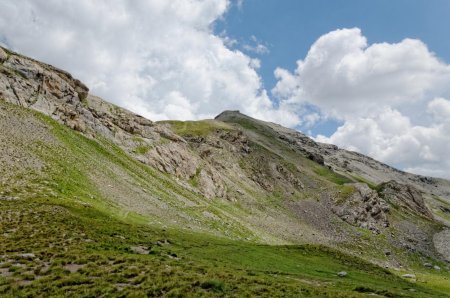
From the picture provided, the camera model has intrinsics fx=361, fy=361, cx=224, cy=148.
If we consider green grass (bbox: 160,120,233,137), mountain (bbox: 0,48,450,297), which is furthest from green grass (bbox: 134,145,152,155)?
green grass (bbox: 160,120,233,137)

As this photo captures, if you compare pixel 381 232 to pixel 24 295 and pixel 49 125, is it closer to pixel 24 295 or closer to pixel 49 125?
pixel 49 125

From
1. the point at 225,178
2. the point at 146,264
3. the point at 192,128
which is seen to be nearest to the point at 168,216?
the point at 146,264

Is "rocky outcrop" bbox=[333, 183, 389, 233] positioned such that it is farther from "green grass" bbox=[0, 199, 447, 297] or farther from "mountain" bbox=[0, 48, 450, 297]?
"green grass" bbox=[0, 199, 447, 297]

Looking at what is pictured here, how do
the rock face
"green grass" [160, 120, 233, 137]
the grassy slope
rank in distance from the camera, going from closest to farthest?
the grassy slope < the rock face < "green grass" [160, 120, 233, 137]

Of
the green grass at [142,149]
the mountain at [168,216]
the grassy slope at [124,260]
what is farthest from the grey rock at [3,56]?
the grassy slope at [124,260]

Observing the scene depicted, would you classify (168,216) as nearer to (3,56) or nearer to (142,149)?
(142,149)

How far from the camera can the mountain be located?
26.2 m

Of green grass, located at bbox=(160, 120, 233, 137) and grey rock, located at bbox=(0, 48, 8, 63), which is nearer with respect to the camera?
grey rock, located at bbox=(0, 48, 8, 63)

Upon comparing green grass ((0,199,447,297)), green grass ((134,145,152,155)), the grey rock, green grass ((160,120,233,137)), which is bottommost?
green grass ((0,199,447,297))

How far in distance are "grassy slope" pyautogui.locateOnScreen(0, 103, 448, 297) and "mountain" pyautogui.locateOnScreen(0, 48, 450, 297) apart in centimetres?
18

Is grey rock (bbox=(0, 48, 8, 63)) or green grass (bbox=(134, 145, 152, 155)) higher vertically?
grey rock (bbox=(0, 48, 8, 63))

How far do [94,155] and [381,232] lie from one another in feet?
363

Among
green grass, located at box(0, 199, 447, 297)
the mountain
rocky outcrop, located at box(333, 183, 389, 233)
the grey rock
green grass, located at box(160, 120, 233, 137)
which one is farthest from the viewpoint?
green grass, located at box(160, 120, 233, 137)

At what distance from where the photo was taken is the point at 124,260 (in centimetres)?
2853
